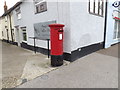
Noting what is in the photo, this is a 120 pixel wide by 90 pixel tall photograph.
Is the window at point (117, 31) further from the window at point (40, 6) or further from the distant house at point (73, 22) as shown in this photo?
the window at point (40, 6)

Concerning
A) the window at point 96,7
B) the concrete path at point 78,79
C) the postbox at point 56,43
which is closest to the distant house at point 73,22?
the window at point 96,7

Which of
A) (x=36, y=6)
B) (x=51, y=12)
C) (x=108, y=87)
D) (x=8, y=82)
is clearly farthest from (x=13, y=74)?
(x=36, y=6)

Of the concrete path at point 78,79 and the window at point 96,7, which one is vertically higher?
the window at point 96,7

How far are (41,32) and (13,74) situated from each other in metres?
3.17

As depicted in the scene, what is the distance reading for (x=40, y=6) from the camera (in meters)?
5.88

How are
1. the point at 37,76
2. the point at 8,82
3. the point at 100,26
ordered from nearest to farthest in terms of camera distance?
the point at 8,82 < the point at 37,76 < the point at 100,26

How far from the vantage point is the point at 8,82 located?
2811mm

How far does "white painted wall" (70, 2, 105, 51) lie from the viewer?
4.32 m

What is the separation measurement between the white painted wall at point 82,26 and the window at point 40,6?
207 cm

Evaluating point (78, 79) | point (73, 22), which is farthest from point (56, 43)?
point (78, 79)

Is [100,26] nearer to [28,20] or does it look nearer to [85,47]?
[85,47]

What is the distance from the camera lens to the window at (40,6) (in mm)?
5568

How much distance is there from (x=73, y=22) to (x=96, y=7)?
2.87 meters

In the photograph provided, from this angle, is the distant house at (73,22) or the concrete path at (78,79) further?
the distant house at (73,22)
